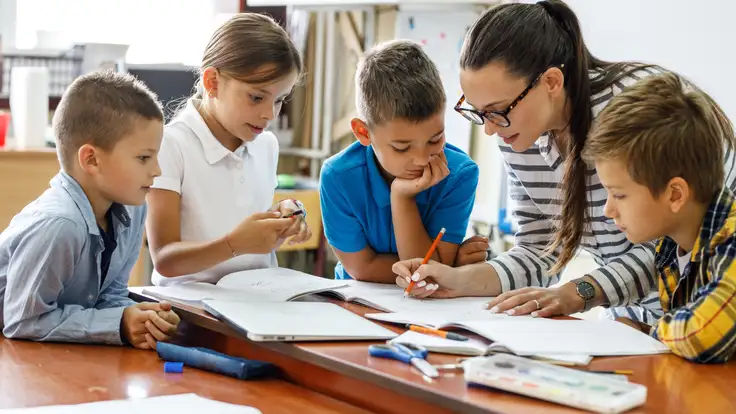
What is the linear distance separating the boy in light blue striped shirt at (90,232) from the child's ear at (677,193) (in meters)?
0.79

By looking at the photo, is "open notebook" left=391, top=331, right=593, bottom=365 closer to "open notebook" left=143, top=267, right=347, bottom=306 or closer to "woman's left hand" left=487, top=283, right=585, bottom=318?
"woman's left hand" left=487, top=283, right=585, bottom=318

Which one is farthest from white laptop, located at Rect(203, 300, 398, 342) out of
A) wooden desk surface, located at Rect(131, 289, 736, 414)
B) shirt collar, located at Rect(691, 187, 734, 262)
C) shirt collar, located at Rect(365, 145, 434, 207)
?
shirt collar, located at Rect(691, 187, 734, 262)

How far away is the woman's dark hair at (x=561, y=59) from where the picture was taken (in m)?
1.57

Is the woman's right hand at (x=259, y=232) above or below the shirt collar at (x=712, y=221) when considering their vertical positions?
below

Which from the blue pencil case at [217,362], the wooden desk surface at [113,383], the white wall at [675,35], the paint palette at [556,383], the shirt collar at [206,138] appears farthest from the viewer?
the white wall at [675,35]

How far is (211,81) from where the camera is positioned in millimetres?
1882

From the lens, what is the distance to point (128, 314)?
144cm

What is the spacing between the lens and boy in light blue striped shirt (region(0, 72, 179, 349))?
4.69ft

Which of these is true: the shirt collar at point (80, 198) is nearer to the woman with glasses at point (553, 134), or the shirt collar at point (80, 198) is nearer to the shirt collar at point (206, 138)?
the shirt collar at point (206, 138)

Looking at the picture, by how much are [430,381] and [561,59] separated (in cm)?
71

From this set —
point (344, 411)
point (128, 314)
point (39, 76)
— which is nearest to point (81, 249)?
point (128, 314)

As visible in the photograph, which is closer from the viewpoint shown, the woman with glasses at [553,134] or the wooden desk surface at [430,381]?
the wooden desk surface at [430,381]

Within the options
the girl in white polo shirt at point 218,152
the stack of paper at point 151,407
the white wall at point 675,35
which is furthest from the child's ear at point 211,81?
the white wall at point 675,35

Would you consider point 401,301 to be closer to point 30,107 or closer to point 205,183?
point 205,183
